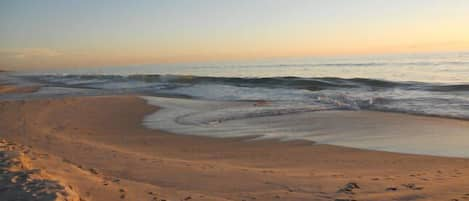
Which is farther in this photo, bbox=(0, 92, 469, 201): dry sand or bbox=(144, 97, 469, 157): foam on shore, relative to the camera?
bbox=(144, 97, 469, 157): foam on shore

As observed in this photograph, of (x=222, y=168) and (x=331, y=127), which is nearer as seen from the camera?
(x=222, y=168)

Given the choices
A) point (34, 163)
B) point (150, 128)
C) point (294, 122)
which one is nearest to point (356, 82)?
point (294, 122)

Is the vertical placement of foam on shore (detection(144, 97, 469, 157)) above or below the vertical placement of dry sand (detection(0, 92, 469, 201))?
above

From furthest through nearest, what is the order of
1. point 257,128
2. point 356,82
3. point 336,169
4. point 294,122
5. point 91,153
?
point 356,82 < point 294,122 < point 257,128 < point 91,153 < point 336,169

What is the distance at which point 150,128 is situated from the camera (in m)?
11.0

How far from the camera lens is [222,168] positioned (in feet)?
21.0

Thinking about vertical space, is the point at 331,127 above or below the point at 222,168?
above

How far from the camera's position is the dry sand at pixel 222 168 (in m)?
4.96

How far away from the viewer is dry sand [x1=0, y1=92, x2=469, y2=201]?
496 cm

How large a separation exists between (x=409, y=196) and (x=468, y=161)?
8.68 feet

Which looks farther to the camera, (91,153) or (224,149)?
(224,149)

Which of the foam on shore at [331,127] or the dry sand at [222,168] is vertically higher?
the foam on shore at [331,127]

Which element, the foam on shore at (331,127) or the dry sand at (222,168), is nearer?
the dry sand at (222,168)

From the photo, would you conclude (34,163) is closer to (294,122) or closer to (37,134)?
(37,134)
